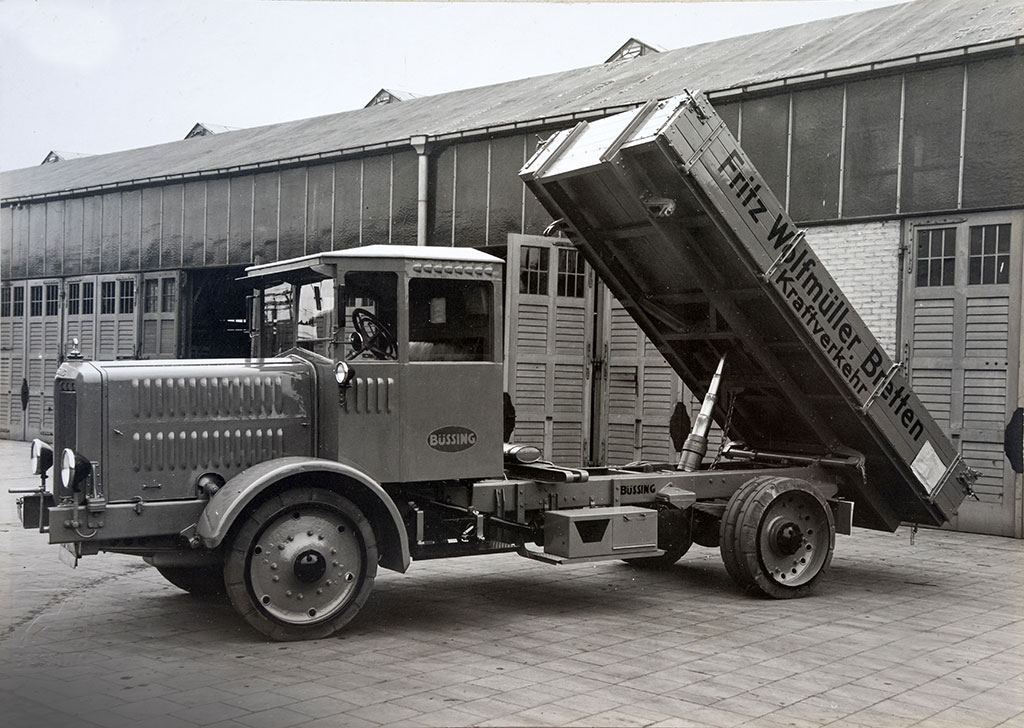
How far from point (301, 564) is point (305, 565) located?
2 cm

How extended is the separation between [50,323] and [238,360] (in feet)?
59.5

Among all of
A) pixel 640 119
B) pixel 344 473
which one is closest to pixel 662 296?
pixel 640 119

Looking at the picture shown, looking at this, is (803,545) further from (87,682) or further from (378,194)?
(378,194)

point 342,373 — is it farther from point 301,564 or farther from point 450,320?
point 301,564

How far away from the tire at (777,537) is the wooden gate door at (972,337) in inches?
162

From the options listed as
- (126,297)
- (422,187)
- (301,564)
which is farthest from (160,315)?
(301,564)

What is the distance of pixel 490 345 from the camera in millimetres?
7191

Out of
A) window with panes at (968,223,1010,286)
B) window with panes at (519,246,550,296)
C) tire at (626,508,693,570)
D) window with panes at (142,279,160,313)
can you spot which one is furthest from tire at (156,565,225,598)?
window with panes at (142,279,160,313)

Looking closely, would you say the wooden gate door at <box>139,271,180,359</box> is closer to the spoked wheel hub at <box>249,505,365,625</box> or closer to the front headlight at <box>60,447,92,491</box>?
the front headlight at <box>60,447,92,491</box>

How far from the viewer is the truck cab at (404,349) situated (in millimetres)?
6793

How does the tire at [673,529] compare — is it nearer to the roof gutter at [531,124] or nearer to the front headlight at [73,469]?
the roof gutter at [531,124]

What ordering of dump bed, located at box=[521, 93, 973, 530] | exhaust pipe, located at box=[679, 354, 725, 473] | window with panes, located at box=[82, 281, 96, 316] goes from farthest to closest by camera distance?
window with panes, located at box=[82, 281, 96, 316]
exhaust pipe, located at box=[679, 354, 725, 473]
dump bed, located at box=[521, 93, 973, 530]

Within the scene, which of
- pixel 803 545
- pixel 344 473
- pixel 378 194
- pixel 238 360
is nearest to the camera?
pixel 344 473

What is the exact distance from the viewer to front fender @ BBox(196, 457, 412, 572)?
607 cm
